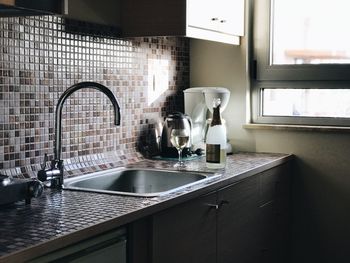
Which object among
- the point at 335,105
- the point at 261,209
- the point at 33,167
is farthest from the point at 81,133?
the point at 335,105

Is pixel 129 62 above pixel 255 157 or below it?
above

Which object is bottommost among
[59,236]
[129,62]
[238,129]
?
[59,236]

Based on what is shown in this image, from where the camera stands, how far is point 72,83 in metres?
2.48

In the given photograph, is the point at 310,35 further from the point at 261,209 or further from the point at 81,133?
the point at 81,133

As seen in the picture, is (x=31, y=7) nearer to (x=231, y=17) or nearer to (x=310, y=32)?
(x=231, y=17)

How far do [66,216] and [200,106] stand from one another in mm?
1626

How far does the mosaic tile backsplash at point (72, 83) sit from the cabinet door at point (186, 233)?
642mm

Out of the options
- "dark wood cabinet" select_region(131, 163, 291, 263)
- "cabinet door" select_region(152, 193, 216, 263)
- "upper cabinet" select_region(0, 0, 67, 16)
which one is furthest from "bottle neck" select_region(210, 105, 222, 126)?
"upper cabinet" select_region(0, 0, 67, 16)

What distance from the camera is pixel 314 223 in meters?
3.24

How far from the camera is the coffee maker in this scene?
312 cm

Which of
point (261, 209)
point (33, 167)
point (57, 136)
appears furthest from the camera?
point (261, 209)

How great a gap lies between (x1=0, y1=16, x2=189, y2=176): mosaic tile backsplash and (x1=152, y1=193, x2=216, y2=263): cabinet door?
642 mm

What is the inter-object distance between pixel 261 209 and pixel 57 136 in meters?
1.17

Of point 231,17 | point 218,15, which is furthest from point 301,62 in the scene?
point 218,15
